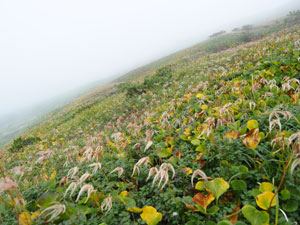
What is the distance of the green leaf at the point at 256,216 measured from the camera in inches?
64.1

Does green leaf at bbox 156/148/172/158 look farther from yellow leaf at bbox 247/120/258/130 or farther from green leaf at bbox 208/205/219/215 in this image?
yellow leaf at bbox 247/120/258/130

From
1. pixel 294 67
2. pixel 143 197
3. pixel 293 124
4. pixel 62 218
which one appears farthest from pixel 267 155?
pixel 294 67

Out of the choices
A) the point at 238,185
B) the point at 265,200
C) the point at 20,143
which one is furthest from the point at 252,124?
the point at 20,143

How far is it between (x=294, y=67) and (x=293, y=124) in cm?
357

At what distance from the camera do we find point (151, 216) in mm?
1946

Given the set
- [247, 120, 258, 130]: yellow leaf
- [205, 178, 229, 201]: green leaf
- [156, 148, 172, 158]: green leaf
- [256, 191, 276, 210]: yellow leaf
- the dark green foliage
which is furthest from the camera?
the dark green foliage

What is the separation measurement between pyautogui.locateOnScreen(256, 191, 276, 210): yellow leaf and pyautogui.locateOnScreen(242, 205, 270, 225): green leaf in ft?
0.43

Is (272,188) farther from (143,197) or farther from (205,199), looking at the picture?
(143,197)

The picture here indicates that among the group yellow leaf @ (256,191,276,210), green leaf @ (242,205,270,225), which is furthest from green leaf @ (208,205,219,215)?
yellow leaf @ (256,191,276,210)

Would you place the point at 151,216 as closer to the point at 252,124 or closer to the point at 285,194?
the point at 285,194

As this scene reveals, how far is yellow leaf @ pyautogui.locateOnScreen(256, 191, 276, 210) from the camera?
175 cm

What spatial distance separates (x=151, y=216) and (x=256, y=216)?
3.49ft

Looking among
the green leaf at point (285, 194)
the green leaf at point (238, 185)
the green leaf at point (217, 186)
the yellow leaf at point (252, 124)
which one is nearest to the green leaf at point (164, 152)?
the green leaf at point (217, 186)

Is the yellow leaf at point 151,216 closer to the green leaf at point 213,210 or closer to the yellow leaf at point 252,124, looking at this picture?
the green leaf at point 213,210
